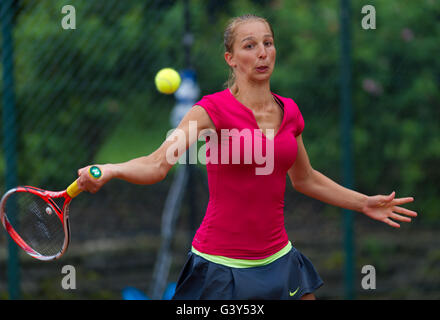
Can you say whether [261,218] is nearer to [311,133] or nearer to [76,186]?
[76,186]

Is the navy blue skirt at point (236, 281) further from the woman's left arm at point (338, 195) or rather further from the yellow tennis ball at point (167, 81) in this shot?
the yellow tennis ball at point (167, 81)

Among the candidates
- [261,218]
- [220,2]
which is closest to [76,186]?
[261,218]

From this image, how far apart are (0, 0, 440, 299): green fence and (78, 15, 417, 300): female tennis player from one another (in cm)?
176

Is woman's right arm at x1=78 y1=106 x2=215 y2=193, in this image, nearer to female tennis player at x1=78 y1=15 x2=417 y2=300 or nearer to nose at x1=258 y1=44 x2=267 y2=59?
female tennis player at x1=78 y1=15 x2=417 y2=300

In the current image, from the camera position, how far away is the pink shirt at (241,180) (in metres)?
2.68

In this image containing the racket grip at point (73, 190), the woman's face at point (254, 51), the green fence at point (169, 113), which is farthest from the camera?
the green fence at point (169, 113)

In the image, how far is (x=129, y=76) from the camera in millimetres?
4625

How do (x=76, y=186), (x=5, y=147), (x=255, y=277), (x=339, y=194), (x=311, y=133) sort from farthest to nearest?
(x=311, y=133), (x=5, y=147), (x=339, y=194), (x=255, y=277), (x=76, y=186)

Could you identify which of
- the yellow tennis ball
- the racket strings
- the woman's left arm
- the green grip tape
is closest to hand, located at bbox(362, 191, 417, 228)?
the woman's left arm

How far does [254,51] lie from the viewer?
278cm

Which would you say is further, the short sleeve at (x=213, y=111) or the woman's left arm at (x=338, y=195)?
the woman's left arm at (x=338, y=195)

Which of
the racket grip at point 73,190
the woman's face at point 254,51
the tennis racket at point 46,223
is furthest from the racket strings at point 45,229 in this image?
the woman's face at point 254,51

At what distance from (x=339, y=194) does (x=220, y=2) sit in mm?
2334

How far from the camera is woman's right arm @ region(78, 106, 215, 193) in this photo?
2311mm
